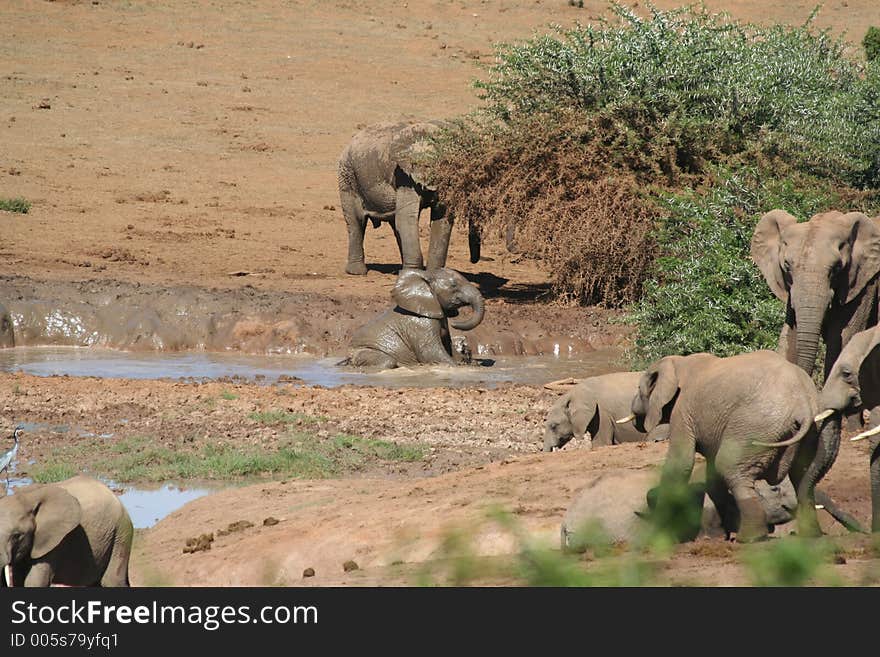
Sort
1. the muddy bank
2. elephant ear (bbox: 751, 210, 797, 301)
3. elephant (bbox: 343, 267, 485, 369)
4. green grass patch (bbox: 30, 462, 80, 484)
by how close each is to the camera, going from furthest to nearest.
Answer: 1. the muddy bank
2. elephant (bbox: 343, 267, 485, 369)
3. green grass patch (bbox: 30, 462, 80, 484)
4. elephant ear (bbox: 751, 210, 797, 301)

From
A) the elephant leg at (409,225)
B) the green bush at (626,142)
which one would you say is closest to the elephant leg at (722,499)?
the green bush at (626,142)

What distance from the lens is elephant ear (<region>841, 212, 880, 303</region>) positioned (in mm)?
8695

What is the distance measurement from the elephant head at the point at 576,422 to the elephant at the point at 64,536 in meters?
3.85

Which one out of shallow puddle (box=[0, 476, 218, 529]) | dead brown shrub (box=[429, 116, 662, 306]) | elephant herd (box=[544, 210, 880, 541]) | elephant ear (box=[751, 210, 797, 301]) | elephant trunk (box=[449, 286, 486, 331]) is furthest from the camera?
dead brown shrub (box=[429, 116, 662, 306])

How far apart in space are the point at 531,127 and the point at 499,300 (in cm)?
224

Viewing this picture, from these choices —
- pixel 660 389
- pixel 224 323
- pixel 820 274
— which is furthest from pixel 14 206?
pixel 660 389

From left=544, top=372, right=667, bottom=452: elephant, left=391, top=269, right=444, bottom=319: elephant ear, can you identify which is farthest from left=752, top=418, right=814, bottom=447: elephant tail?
left=391, top=269, right=444, bottom=319: elephant ear

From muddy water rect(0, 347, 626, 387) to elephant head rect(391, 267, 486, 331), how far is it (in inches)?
25.4

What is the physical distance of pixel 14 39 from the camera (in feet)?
117

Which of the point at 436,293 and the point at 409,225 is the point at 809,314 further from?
the point at 409,225

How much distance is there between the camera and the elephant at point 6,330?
16500 mm

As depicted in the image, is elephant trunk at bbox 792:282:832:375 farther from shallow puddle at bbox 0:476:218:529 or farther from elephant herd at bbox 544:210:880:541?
shallow puddle at bbox 0:476:218:529
